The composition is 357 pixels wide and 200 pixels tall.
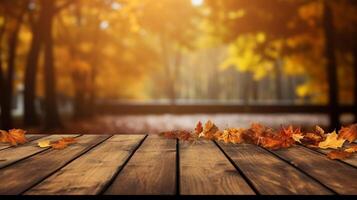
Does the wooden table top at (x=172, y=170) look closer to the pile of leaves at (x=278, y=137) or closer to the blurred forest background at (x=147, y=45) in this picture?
the pile of leaves at (x=278, y=137)

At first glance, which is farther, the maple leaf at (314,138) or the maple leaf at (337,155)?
the maple leaf at (314,138)

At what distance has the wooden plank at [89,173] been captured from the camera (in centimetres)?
220

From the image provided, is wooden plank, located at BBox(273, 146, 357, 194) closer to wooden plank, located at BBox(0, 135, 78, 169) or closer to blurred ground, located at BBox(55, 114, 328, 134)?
wooden plank, located at BBox(0, 135, 78, 169)

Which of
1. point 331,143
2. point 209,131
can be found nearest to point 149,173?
point 331,143

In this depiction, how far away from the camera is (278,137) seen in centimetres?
378

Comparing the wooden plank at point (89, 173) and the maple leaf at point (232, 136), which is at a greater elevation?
the maple leaf at point (232, 136)

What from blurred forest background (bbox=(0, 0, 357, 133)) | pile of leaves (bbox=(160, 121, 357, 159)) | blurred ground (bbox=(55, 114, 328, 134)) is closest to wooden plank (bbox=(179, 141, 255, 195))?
pile of leaves (bbox=(160, 121, 357, 159))

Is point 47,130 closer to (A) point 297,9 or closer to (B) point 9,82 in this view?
(B) point 9,82

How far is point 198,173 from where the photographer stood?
257 centimetres

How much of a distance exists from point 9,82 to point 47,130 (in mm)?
7158

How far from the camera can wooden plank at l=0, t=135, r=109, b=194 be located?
230cm

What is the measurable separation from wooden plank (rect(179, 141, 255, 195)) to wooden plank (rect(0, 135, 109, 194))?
0.70 meters

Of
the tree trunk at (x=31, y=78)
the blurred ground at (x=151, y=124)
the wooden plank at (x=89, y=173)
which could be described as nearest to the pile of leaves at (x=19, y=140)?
the wooden plank at (x=89, y=173)

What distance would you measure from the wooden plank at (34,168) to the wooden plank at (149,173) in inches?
15.5
